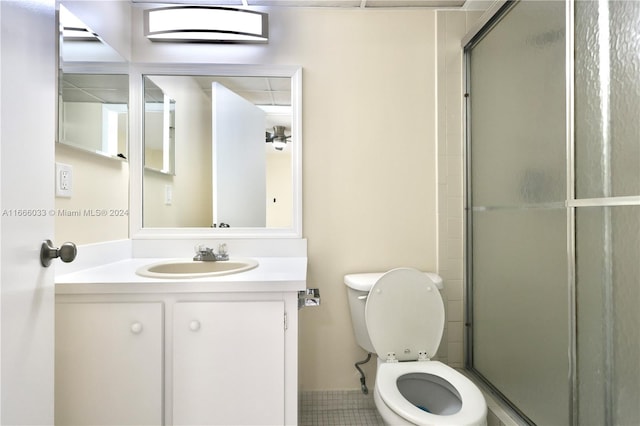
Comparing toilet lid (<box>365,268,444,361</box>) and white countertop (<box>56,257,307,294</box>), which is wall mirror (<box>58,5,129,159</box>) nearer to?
white countertop (<box>56,257,307,294</box>)

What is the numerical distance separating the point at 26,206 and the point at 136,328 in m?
0.54

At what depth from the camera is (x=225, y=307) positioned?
112 centimetres

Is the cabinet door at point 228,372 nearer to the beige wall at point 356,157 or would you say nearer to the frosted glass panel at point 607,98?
the beige wall at point 356,157

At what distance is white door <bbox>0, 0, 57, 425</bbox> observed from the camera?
689 millimetres

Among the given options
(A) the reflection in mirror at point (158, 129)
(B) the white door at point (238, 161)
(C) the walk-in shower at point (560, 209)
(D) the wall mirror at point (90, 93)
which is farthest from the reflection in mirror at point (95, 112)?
(C) the walk-in shower at point (560, 209)

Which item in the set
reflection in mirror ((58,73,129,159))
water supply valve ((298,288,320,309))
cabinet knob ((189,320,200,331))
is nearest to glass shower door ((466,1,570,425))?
water supply valve ((298,288,320,309))

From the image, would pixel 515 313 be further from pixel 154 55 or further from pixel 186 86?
pixel 154 55

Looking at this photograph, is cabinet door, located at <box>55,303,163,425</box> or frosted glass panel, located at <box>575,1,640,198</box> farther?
cabinet door, located at <box>55,303,163,425</box>

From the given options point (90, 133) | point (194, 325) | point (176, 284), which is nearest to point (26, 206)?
point (176, 284)

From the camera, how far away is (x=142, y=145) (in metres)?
1.72

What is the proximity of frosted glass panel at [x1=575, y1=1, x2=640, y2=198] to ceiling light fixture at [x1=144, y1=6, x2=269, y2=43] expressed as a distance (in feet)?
4.31

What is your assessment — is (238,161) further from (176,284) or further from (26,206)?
(26,206)

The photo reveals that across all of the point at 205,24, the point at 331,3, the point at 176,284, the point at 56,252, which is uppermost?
the point at 331,3

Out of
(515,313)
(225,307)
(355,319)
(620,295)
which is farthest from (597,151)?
(225,307)
